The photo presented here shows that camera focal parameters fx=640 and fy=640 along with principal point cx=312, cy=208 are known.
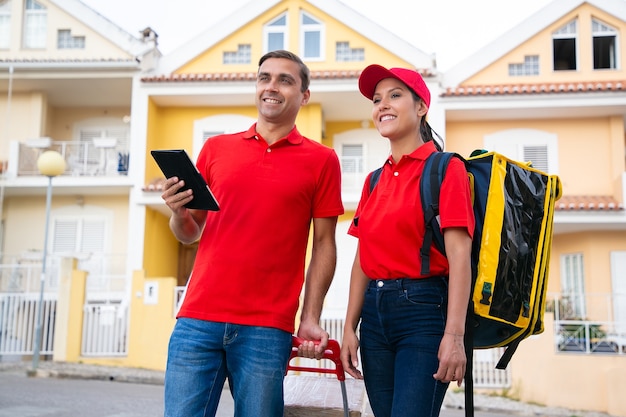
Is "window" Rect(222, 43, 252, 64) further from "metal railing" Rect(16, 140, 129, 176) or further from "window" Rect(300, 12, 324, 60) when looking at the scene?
"metal railing" Rect(16, 140, 129, 176)

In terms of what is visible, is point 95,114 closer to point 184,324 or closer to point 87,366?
point 87,366

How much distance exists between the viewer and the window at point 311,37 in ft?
57.6

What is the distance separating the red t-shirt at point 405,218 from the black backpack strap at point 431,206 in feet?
0.09

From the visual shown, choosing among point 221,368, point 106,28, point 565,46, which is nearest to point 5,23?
point 106,28

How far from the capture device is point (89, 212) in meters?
18.0

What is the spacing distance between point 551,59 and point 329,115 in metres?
6.18

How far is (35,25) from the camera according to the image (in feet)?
59.7

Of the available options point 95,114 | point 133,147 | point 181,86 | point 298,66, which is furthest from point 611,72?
point 298,66

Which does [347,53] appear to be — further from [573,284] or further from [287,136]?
[287,136]

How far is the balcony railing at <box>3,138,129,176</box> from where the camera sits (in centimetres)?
1694

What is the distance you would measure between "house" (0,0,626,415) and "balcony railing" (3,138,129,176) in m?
0.05

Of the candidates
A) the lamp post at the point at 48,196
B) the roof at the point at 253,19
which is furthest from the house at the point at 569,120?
the lamp post at the point at 48,196

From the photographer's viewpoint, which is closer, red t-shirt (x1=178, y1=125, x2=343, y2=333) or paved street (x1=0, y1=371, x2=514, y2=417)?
red t-shirt (x1=178, y1=125, x2=343, y2=333)

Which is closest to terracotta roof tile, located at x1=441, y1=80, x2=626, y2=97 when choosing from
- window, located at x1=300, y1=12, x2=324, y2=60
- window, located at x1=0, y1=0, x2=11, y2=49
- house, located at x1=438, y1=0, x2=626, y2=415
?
house, located at x1=438, y1=0, x2=626, y2=415
